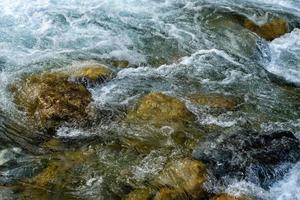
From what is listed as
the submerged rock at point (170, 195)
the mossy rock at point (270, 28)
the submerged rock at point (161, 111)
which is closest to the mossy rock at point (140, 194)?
the submerged rock at point (170, 195)

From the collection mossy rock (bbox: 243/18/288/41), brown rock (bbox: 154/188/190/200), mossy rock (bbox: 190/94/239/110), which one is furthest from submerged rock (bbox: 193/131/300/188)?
mossy rock (bbox: 243/18/288/41)

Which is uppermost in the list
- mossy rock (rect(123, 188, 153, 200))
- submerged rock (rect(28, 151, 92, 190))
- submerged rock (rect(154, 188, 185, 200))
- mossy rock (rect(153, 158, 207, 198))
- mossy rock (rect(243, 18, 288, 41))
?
mossy rock (rect(243, 18, 288, 41))

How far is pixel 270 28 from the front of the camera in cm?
1112

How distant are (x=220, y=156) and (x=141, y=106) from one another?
178cm

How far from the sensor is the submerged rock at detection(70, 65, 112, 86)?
28.1 feet

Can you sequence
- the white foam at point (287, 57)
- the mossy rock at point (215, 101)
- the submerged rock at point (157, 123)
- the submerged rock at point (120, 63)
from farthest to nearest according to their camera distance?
1. the white foam at point (287, 57)
2. the submerged rock at point (120, 63)
3. the mossy rock at point (215, 101)
4. the submerged rock at point (157, 123)

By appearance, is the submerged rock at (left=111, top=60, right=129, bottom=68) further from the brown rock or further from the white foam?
the brown rock

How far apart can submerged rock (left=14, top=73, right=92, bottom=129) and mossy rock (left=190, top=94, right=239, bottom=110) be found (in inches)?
73.7

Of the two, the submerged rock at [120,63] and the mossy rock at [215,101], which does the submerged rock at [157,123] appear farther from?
the submerged rock at [120,63]

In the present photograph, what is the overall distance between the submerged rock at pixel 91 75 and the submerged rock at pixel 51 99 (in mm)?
217

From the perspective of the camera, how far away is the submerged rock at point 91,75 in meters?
8.55

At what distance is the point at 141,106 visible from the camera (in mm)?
7949

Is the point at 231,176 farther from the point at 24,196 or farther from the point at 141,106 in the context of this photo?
the point at 24,196

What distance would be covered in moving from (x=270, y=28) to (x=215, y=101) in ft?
12.6
